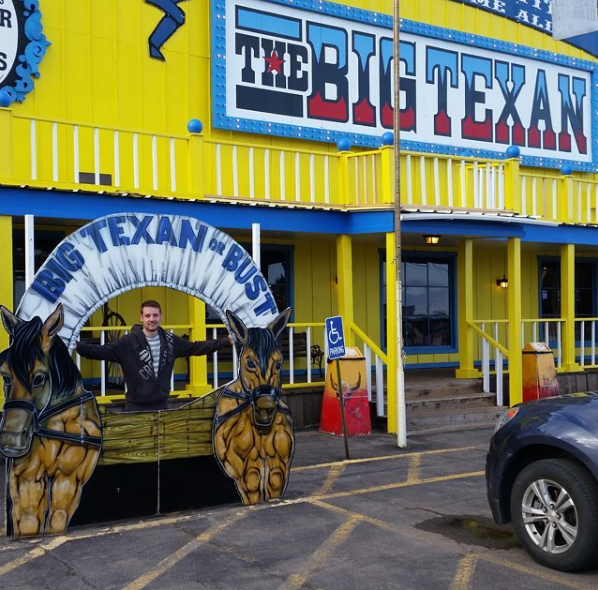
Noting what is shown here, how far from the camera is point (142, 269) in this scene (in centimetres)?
717

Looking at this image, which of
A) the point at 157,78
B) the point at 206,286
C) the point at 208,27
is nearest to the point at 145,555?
the point at 206,286

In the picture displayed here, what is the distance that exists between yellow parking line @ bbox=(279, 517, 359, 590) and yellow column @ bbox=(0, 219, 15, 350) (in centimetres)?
462

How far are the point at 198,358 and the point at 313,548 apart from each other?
509 centimetres

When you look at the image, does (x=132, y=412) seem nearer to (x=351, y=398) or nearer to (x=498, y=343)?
Answer: (x=351, y=398)

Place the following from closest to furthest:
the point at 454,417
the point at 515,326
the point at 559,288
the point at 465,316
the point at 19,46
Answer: the point at 19,46 < the point at 454,417 < the point at 515,326 < the point at 465,316 < the point at 559,288

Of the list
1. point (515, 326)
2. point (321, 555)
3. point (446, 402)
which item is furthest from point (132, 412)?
point (515, 326)

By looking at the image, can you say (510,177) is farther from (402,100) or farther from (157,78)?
(157,78)

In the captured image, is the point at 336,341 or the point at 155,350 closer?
the point at 155,350

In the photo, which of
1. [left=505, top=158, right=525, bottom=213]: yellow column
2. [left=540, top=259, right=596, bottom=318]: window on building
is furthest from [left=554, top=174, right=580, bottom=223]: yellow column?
[left=540, top=259, right=596, bottom=318]: window on building

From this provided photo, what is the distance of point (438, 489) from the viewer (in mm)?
8102

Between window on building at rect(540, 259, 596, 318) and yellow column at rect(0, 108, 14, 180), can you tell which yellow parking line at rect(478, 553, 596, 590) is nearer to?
yellow column at rect(0, 108, 14, 180)

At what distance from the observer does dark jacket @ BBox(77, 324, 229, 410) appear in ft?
22.5

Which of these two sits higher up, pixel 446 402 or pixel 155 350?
pixel 155 350

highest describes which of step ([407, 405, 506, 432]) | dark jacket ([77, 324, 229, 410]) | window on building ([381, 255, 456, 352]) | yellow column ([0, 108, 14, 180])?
yellow column ([0, 108, 14, 180])
